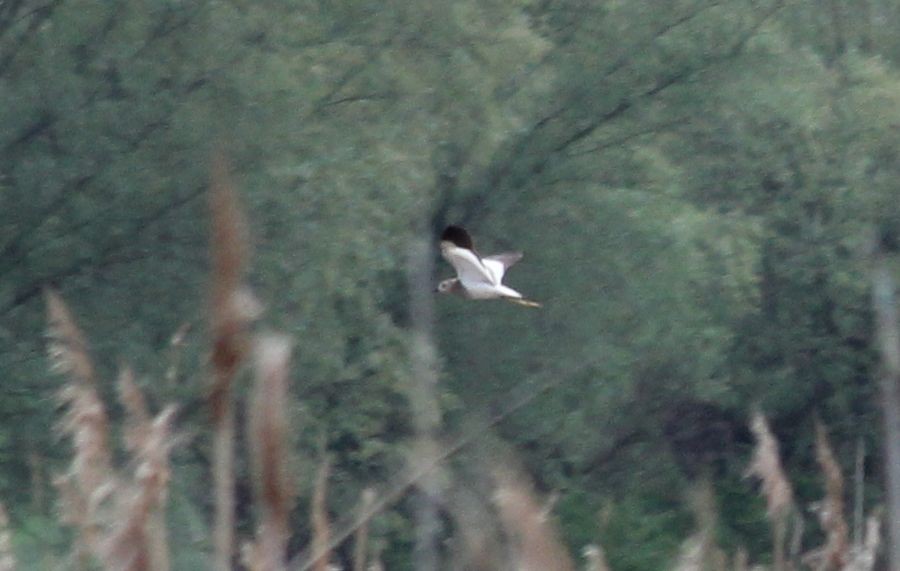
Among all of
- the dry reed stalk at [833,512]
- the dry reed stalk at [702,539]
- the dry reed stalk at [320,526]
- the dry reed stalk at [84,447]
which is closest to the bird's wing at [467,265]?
the dry reed stalk at [702,539]

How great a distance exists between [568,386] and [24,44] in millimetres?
4166

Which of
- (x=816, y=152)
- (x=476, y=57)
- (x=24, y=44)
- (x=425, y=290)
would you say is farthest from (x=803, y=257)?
(x=425, y=290)

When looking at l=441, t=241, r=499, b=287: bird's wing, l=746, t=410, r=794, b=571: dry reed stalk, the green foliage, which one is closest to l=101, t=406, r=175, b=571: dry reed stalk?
l=746, t=410, r=794, b=571: dry reed stalk

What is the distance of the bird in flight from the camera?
4434 millimetres

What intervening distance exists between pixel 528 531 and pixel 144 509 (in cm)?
33

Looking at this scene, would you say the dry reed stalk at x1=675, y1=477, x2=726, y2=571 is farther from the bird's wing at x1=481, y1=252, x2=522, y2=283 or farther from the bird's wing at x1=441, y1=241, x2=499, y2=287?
the bird's wing at x1=481, y1=252, x2=522, y2=283

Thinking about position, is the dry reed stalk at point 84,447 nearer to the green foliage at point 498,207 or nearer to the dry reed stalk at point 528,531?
the dry reed stalk at point 528,531

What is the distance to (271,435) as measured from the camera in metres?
1.37

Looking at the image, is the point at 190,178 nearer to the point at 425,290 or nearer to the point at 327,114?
the point at 327,114

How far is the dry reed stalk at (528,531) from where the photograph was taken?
1443 millimetres

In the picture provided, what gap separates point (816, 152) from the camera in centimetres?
1277

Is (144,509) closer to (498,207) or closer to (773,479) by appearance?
(773,479)

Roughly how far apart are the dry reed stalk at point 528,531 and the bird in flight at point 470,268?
9.21ft

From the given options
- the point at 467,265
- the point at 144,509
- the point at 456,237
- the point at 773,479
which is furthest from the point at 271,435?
the point at 467,265
